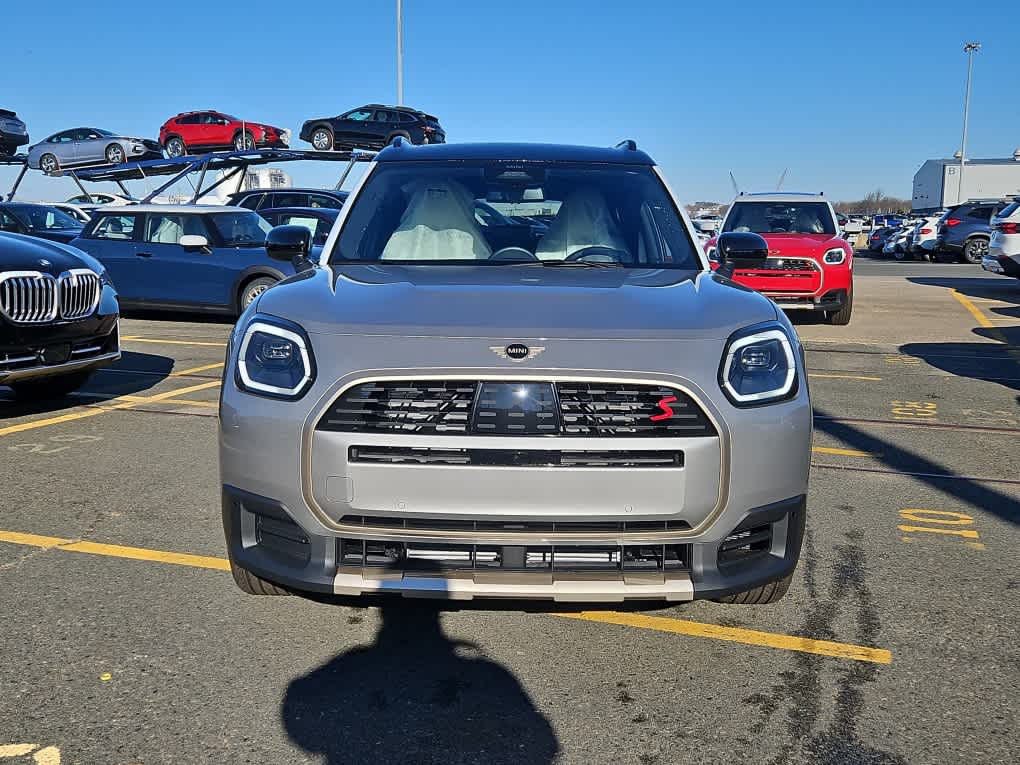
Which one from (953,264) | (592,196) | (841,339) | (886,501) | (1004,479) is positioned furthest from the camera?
(953,264)

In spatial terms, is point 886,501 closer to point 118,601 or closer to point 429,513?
point 429,513

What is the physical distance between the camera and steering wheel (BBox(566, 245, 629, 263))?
4152 millimetres

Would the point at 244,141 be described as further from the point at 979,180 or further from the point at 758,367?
the point at 979,180

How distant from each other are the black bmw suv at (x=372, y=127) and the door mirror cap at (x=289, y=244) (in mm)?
21373

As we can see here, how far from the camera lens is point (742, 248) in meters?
4.50

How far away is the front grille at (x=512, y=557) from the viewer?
277 centimetres

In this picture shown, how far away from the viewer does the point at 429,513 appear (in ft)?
8.93

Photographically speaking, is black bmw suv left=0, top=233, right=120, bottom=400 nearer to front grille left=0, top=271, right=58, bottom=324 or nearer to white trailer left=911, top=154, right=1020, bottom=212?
front grille left=0, top=271, right=58, bottom=324

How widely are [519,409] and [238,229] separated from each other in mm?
11086

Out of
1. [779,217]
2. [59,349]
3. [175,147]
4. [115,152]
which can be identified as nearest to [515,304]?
[59,349]

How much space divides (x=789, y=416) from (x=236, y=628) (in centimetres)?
192

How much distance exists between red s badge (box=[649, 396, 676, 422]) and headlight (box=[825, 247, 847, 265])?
10.6m

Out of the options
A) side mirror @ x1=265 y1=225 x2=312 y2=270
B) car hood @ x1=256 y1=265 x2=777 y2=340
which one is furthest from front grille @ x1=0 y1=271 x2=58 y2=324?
car hood @ x1=256 y1=265 x2=777 y2=340

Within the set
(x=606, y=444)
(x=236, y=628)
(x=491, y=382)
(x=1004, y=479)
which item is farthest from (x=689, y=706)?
(x=1004, y=479)
